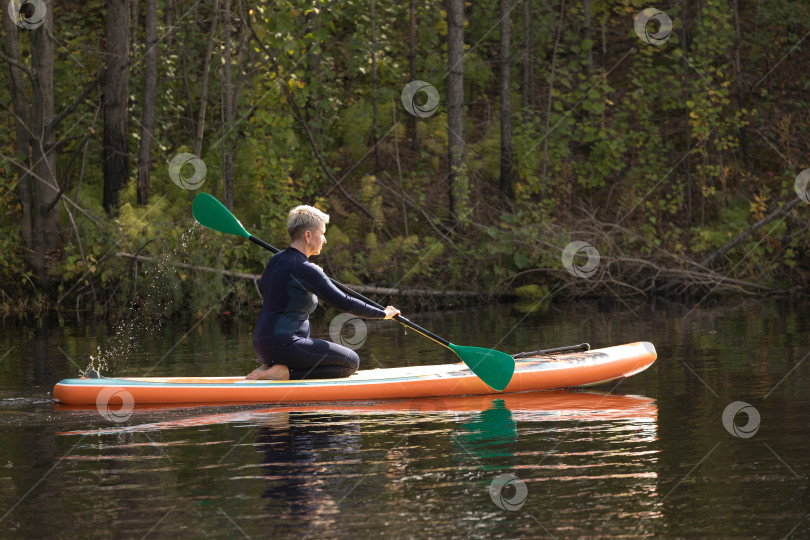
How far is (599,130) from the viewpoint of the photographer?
1902cm

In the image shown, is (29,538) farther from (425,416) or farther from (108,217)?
(108,217)

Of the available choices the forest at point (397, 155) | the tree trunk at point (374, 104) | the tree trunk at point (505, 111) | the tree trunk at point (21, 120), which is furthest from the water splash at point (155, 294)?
the tree trunk at point (505, 111)

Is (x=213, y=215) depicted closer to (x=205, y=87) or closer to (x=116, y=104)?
(x=205, y=87)

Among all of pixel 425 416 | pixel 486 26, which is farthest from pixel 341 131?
pixel 425 416

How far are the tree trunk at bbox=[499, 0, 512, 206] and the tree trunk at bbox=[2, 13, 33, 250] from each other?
7264 millimetres

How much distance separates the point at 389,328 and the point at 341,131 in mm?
6332

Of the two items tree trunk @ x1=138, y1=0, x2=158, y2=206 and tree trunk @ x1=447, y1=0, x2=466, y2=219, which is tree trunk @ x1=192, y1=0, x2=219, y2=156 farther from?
tree trunk @ x1=447, y1=0, x2=466, y2=219

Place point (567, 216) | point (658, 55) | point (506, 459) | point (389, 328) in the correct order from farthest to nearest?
point (658, 55), point (567, 216), point (389, 328), point (506, 459)

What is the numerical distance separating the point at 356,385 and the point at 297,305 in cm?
70

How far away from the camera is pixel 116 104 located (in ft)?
54.8

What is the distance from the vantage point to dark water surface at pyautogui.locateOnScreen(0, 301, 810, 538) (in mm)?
4488

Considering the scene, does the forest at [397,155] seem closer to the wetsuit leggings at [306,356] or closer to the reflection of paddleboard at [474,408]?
the wetsuit leggings at [306,356]

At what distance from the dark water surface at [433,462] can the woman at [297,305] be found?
0.33m

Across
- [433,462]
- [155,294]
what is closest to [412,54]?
[155,294]
